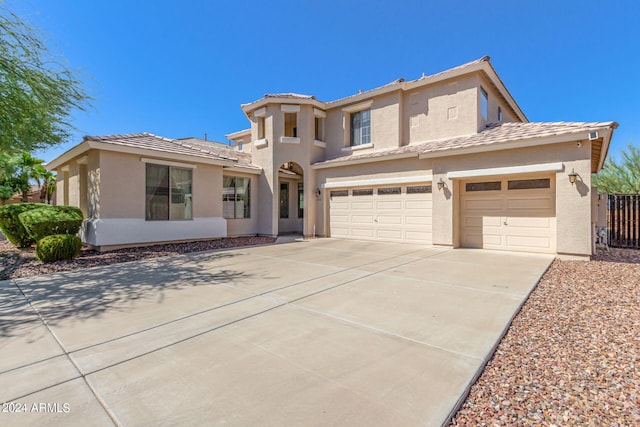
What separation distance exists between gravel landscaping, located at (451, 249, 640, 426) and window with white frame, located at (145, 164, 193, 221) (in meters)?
11.7

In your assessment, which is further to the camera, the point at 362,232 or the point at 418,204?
the point at 362,232

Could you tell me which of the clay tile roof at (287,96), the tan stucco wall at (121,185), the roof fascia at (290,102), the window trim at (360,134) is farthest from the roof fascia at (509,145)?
the tan stucco wall at (121,185)

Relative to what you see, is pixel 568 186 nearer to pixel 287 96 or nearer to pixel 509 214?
pixel 509 214

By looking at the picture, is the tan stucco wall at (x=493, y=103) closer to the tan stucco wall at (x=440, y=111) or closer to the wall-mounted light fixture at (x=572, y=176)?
the tan stucco wall at (x=440, y=111)

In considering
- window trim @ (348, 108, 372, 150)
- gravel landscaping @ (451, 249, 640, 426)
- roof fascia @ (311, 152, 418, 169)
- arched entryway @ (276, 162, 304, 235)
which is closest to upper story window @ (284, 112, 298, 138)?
arched entryway @ (276, 162, 304, 235)

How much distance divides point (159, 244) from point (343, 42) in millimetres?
13267

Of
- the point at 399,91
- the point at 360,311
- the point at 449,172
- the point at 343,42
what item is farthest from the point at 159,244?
the point at 343,42

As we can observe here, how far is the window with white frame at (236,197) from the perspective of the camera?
565 inches

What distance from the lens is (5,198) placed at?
22953 mm

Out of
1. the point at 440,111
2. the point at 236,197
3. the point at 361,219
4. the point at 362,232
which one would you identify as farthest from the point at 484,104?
the point at 236,197

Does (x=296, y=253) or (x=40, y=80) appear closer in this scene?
(x=40, y=80)

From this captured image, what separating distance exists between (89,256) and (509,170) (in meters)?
13.7

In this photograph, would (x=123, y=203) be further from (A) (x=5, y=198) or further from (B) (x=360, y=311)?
(A) (x=5, y=198)

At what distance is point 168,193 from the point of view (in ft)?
38.5
